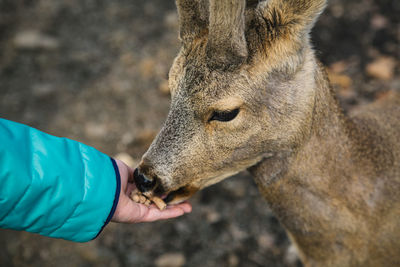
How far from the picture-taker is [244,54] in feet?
6.31

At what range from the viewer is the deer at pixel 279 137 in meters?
1.97

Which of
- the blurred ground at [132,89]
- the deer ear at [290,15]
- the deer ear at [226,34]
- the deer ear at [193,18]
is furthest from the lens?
the blurred ground at [132,89]

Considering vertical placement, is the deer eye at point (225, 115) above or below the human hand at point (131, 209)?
above

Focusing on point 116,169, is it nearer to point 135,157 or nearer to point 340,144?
point 340,144

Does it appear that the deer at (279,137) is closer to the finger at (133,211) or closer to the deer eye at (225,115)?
the deer eye at (225,115)

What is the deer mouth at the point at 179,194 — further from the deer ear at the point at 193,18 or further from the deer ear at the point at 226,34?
the deer ear at the point at 193,18

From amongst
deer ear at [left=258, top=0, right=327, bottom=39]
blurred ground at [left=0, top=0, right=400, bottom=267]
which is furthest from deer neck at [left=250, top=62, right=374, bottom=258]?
blurred ground at [left=0, top=0, right=400, bottom=267]

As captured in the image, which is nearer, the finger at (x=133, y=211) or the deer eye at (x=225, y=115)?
the deer eye at (x=225, y=115)

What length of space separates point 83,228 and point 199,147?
819 mm

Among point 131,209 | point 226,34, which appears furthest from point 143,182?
point 226,34

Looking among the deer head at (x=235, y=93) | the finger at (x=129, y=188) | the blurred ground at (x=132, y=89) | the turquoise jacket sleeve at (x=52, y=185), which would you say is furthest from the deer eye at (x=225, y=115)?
the blurred ground at (x=132, y=89)

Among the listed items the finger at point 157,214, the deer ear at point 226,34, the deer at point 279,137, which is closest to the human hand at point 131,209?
the finger at point 157,214

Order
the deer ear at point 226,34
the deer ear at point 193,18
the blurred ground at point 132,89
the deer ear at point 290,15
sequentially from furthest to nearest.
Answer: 1. the blurred ground at point 132,89
2. the deer ear at point 193,18
3. the deer ear at point 290,15
4. the deer ear at point 226,34

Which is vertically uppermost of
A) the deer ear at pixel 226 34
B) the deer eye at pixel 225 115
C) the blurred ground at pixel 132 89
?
the deer ear at pixel 226 34
